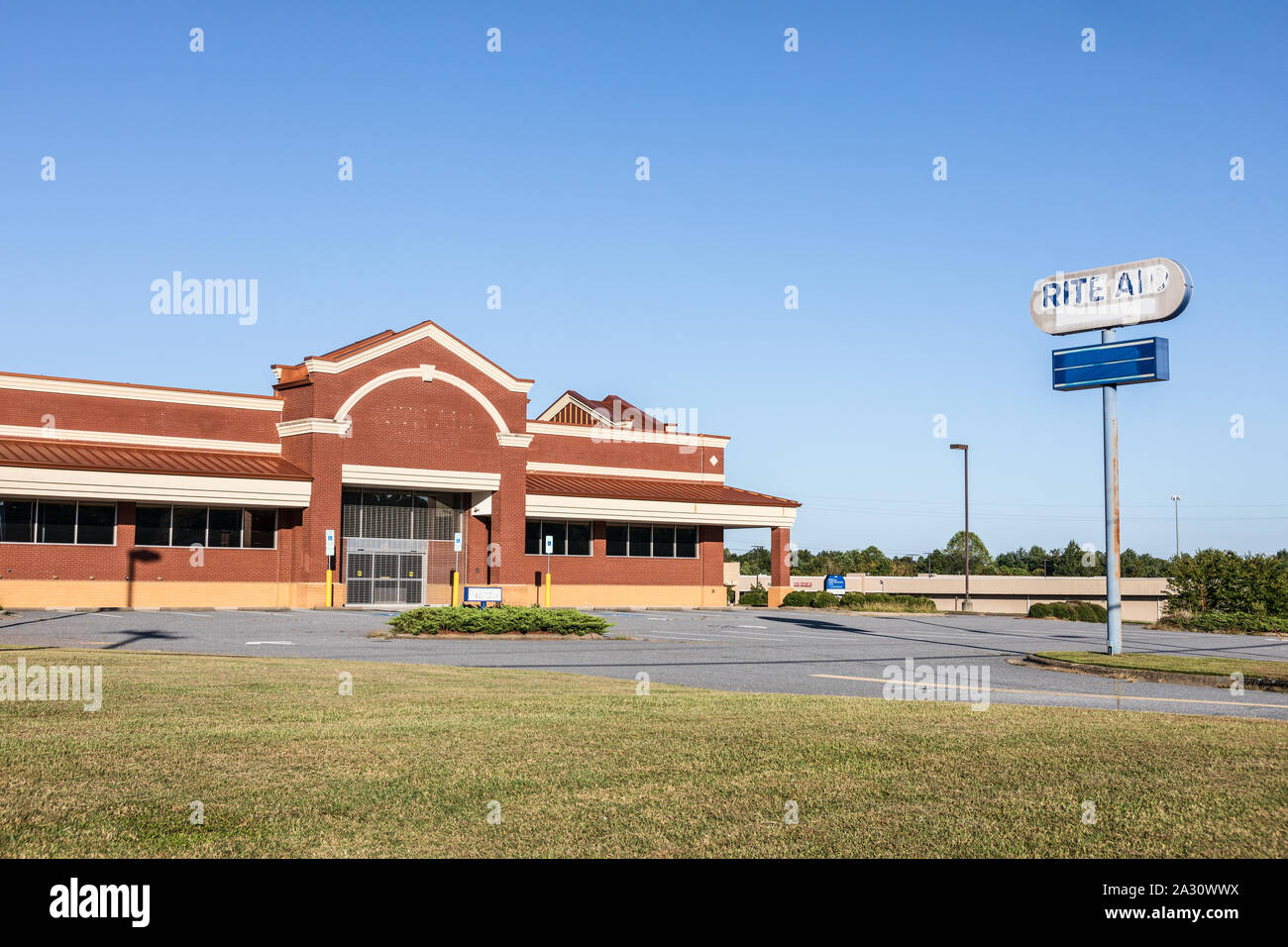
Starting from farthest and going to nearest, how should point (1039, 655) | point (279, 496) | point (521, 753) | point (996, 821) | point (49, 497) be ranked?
1. point (279, 496)
2. point (49, 497)
3. point (1039, 655)
4. point (521, 753)
5. point (996, 821)

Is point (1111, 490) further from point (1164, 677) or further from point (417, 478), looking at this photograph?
point (417, 478)

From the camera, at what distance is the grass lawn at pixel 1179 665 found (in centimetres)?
1697

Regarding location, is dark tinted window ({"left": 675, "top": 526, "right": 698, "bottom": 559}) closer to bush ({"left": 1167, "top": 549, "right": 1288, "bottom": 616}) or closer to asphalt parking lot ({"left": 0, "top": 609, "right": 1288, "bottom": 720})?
asphalt parking lot ({"left": 0, "top": 609, "right": 1288, "bottom": 720})

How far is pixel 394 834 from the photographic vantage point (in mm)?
6004

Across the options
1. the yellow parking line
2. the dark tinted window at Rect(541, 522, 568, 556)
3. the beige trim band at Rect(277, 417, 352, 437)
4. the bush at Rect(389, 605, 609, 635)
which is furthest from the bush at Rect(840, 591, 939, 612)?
the yellow parking line

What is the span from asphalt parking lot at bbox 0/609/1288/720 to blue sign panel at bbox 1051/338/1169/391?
18.9 feet

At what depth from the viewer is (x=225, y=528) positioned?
38.6 meters

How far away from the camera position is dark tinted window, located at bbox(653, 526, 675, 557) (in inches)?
1927

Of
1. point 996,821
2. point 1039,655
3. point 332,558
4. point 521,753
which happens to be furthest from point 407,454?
point 996,821

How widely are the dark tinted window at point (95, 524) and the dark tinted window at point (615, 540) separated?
761 inches

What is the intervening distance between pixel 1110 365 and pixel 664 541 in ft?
93.4

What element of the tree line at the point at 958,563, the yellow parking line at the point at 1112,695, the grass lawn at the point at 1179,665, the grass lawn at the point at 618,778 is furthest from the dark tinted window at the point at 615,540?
the tree line at the point at 958,563
